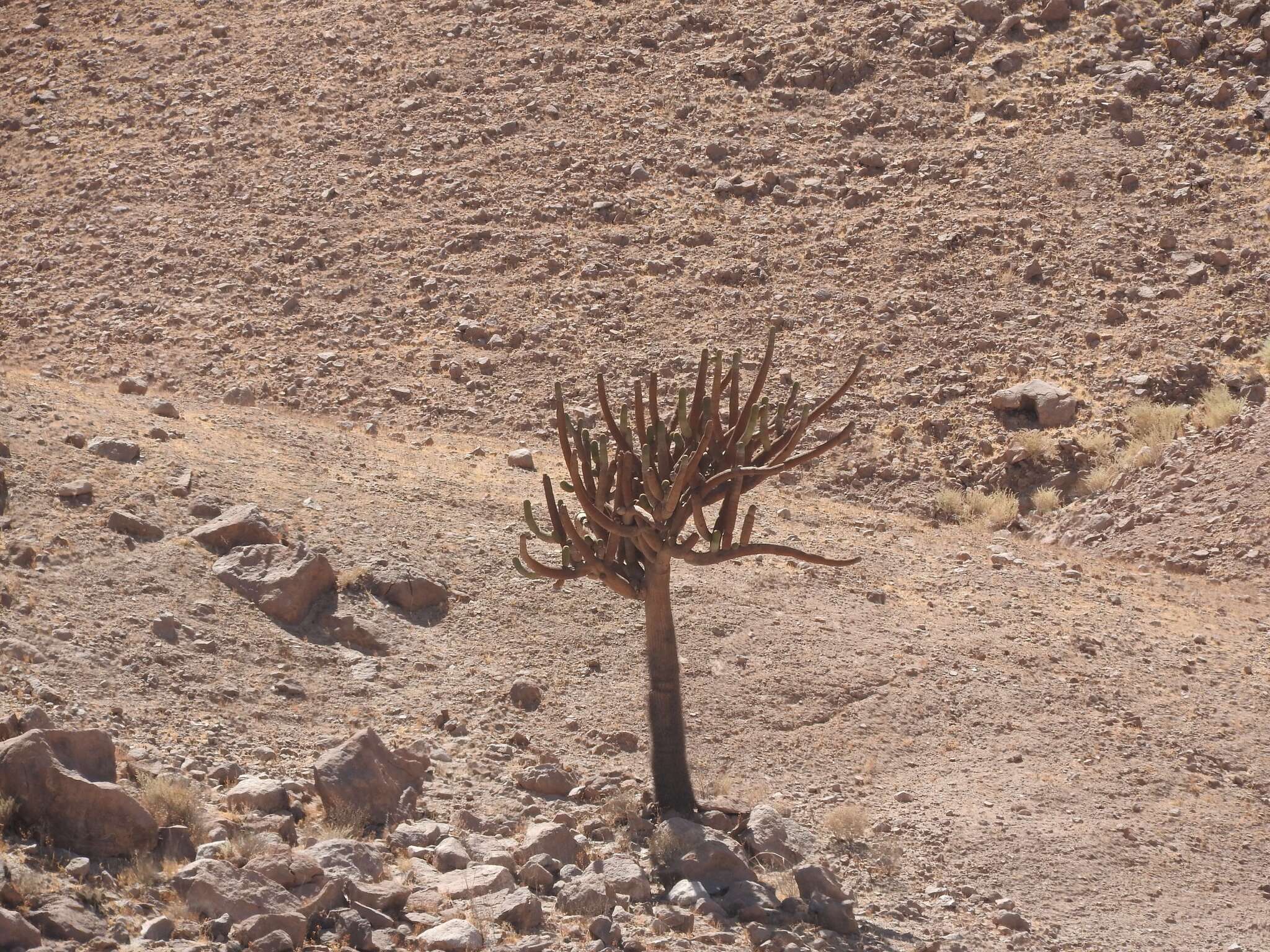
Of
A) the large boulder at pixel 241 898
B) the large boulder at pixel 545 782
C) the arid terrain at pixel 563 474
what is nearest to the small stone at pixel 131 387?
the arid terrain at pixel 563 474

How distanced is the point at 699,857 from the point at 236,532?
4.31m

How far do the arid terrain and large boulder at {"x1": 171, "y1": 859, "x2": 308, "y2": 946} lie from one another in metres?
0.02

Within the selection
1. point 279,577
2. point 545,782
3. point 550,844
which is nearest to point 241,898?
point 550,844

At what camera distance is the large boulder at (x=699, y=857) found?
6.96 m

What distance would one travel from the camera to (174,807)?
639 centimetres

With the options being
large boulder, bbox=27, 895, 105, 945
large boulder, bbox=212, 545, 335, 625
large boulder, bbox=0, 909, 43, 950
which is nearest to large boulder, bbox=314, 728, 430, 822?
large boulder, bbox=27, 895, 105, 945

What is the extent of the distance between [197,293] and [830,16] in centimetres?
976

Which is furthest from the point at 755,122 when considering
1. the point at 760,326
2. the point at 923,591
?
the point at 923,591

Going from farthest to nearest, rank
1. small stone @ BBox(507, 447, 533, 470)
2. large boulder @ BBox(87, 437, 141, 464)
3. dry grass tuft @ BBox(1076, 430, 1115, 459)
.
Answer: dry grass tuft @ BBox(1076, 430, 1115, 459) < small stone @ BBox(507, 447, 533, 470) < large boulder @ BBox(87, 437, 141, 464)

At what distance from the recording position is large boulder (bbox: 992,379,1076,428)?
15.4m

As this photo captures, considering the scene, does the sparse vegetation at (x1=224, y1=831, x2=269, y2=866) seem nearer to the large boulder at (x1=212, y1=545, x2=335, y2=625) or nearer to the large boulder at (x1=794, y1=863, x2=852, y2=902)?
the large boulder at (x1=794, y1=863, x2=852, y2=902)

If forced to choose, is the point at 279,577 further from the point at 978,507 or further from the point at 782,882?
the point at 978,507

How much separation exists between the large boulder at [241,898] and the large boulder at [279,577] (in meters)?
3.60

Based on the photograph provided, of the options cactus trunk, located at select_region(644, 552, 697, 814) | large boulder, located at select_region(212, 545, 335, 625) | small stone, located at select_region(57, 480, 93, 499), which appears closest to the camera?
cactus trunk, located at select_region(644, 552, 697, 814)
